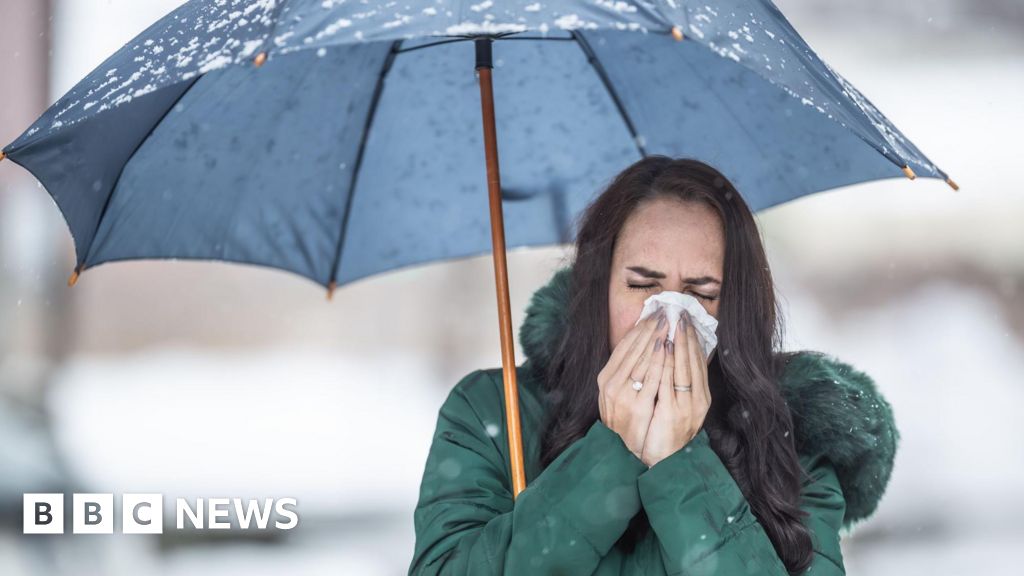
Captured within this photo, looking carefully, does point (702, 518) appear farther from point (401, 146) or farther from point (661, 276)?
point (401, 146)

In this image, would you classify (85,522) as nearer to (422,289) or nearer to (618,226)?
(422,289)

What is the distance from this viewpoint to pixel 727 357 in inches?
77.9

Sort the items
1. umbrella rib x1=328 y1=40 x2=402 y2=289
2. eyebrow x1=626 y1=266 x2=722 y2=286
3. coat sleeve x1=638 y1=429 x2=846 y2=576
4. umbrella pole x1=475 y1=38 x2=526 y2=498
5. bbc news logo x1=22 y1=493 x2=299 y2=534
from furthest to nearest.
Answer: bbc news logo x1=22 y1=493 x2=299 y2=534, umbrella rib x1=328 y1=40 x2=402 y2=289, umbrella pole x1=475 y1=38 x2=526 y2=498, eyebrow x1=626 y1=266 x2=722 y2=286, coat sleeve x1=638 y1=429 x2=846 y2=576

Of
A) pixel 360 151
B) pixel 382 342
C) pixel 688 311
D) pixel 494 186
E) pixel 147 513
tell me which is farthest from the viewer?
pixel 382 342

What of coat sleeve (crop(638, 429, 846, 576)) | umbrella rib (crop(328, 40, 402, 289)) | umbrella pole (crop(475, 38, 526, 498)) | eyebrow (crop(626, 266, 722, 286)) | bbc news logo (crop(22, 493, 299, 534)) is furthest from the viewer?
bbc news logo (crop(22, 493, 299, 534))

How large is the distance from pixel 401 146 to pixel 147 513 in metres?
3.33

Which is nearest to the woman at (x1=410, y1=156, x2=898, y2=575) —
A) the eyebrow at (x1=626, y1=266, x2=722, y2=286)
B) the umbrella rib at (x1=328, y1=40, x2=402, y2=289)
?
the eyebrow at (x1=626, y1=266, x2=722, y2=286)

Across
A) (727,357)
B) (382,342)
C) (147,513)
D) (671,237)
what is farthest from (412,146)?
(147,513)

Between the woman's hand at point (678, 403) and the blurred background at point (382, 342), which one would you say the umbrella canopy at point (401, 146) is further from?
the blurred background at point (382, 342)

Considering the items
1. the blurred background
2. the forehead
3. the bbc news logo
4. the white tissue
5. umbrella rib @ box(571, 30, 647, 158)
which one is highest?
umbrella rib @ box(571, 30, 647, 158)

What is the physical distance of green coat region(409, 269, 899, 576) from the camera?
1685 millimetres

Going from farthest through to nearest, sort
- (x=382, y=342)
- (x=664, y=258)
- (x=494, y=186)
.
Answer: (x=382, y=342) → (x=494, y=186) → (x=664, y=258)

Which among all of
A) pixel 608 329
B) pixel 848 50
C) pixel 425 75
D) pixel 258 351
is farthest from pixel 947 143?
pixel 608 329

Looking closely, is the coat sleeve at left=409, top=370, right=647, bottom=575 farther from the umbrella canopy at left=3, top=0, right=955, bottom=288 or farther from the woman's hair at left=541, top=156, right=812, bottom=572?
the umbrella canopy at left=3, top=0, right=955, bottom=288
